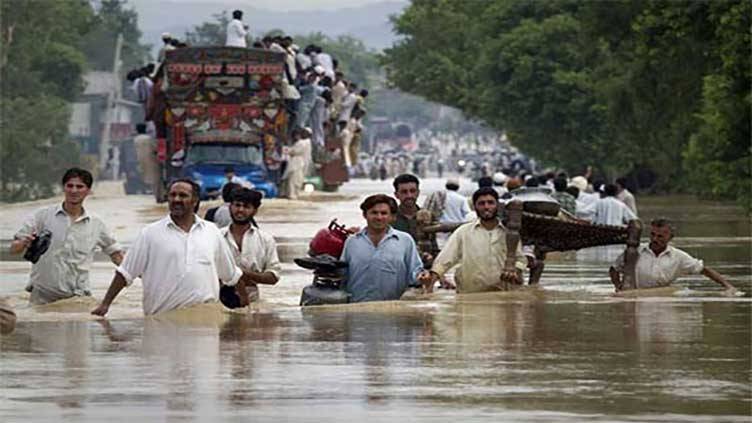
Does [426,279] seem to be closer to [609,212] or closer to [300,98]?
[609,212]

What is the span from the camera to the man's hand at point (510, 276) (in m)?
20.9

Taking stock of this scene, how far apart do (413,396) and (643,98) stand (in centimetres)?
4092

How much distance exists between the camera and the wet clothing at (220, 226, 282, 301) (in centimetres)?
1944

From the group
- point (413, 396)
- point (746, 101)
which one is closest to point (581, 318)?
point (413, 396)

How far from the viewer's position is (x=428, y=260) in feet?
75.1

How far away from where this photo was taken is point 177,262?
17.7 m

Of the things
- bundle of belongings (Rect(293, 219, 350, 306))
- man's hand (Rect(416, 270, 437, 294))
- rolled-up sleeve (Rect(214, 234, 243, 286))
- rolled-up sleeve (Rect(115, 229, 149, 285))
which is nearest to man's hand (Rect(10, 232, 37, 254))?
rolled-up sleeve (Rect(115, 229, 149, 285))

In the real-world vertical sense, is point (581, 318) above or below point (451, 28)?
below

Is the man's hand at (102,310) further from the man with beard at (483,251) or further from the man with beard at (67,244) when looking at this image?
the man with beard at (483,251)

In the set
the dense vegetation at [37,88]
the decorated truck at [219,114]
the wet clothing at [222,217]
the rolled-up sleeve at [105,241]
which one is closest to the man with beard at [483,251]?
the rolled-up sleeve at [105,241]

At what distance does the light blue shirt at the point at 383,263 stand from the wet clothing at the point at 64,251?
78.9 inches

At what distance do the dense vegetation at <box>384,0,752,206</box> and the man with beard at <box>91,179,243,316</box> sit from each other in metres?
24.3

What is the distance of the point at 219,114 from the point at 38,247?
38.9 m

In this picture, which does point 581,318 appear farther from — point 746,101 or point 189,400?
point 746,101
